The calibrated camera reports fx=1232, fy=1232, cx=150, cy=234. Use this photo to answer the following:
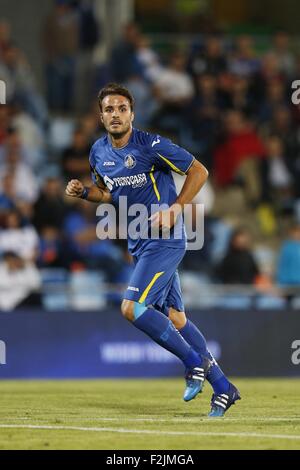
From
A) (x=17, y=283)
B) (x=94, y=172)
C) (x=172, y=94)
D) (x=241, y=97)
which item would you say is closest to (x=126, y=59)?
(x=172, y=94)

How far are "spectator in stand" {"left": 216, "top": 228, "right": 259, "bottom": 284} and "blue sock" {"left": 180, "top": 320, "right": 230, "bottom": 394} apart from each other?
24.3 feet

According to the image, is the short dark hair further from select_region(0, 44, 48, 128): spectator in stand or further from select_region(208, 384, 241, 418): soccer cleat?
Answer: select_region(0, 44, 48, 128): spectator in stand

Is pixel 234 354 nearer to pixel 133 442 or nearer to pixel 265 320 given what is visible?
pixel 265 320

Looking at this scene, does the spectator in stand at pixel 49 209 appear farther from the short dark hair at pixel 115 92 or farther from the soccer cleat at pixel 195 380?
the soccer cleat at pixel 195 380

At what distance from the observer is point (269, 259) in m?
18.7

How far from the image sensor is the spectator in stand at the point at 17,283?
1548 cm

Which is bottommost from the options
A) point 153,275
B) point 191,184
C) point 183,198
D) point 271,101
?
Answer: point 153,275

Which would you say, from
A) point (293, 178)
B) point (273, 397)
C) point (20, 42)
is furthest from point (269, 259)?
point (273, 397)

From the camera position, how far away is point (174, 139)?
1958cm

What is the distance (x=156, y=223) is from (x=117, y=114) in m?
0.92

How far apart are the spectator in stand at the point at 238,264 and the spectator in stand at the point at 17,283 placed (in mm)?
2802

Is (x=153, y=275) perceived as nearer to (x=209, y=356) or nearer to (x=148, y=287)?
(x=148, y=287)

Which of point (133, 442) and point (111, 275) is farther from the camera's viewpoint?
point (111, 275)

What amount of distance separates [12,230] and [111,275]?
4.96 feet
